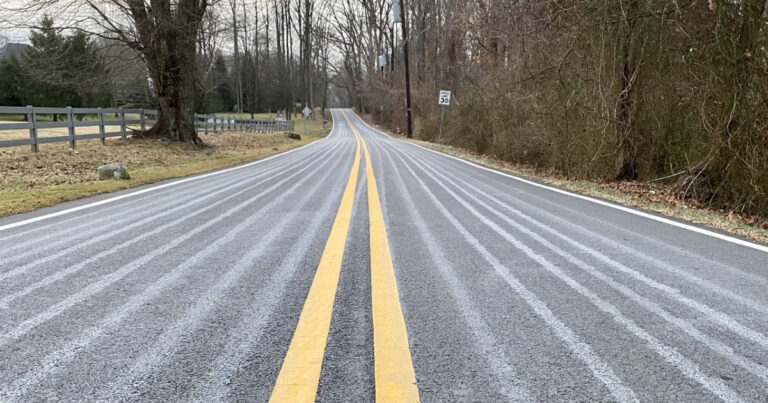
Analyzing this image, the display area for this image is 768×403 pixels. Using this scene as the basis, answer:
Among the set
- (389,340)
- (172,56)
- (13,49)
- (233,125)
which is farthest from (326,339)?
(13,49)

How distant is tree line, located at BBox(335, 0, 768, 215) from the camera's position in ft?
17.4

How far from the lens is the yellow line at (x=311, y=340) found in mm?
1516

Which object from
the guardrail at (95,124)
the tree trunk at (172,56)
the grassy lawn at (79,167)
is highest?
the tree trunk at (172,56)

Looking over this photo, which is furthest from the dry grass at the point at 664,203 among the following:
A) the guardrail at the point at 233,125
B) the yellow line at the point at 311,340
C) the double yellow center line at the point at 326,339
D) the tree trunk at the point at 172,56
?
the guardrail at the point at 233,125

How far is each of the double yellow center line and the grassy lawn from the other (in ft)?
14.5

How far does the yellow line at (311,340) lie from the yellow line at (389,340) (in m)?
0.23

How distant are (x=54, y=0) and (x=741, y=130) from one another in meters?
16.7

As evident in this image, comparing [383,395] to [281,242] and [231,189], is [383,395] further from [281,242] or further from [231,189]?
[231,189]

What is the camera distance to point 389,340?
1.88 m

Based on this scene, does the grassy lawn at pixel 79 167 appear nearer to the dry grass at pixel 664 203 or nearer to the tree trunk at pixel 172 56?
the tree trunk at pixel 172 56

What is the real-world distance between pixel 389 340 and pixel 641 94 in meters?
7.59

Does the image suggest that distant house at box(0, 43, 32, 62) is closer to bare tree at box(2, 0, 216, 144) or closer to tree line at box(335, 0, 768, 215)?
bare tree at box(2, 0, 216, 144)

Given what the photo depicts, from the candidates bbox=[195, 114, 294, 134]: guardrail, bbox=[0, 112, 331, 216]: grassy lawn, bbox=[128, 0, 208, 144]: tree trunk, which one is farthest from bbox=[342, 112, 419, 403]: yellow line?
bbox=[195, 114, 294, 134]: guardrail

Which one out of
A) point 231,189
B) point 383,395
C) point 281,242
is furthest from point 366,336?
point 231,189
